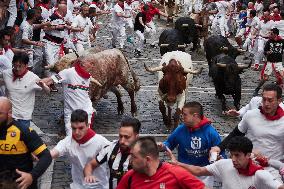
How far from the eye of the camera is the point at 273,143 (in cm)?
755

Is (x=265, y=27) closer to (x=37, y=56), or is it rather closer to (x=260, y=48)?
(x=260, y=48)

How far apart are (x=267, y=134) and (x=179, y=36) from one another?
12183mm

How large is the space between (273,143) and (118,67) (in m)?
6.96

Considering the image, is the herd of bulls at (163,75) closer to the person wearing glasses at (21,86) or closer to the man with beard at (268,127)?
the person wearing glasses at (21,86)

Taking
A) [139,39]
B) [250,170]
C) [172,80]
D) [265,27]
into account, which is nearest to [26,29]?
[172,80]

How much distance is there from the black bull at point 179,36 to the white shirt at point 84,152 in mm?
10741

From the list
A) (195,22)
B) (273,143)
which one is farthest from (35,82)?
(195,22)

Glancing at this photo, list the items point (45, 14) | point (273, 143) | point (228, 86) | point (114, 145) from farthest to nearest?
point (45, 14) → point (228, 86) → point (273, 143) → point (114, 145)

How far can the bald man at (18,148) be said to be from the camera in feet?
20.9

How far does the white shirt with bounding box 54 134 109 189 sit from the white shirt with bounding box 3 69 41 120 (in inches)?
101

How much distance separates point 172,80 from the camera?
13.1 metres

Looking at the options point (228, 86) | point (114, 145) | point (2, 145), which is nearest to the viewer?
point (2, 145)

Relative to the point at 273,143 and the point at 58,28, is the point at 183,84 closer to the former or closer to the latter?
the point at 58,28

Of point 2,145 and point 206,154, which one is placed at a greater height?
point 2,145
